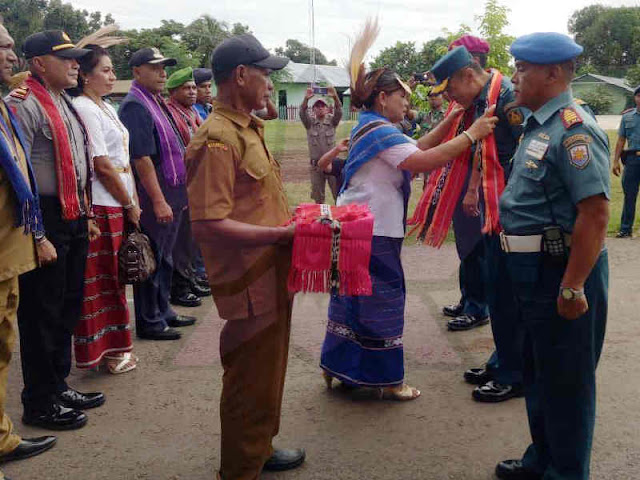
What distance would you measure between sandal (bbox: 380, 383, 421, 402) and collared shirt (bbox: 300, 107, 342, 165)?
162 inches

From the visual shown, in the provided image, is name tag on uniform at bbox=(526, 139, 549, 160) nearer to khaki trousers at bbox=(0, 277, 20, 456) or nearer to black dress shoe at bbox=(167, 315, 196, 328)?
khaki trousers at bbox=(0, 277, 20, 456)

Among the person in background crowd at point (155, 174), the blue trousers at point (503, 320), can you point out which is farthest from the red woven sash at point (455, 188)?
the person in background crowd at point (155, 174)

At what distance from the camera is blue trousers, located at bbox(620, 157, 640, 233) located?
7.88m

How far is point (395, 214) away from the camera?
344 cm

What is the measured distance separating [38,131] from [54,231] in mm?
526

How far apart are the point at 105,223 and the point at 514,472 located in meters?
2.79

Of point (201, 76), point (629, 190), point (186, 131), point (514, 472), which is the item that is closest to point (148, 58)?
point (186, 131)

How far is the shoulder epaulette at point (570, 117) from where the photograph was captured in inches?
90.8

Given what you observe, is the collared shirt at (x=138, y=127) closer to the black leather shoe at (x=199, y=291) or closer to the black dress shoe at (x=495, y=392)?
the black leather shoe at (x=199, y=291)

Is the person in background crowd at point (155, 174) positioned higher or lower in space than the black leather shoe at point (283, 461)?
higher

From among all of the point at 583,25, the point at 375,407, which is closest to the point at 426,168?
the point at 375,407

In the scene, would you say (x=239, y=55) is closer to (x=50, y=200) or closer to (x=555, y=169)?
(x=555, y=169)

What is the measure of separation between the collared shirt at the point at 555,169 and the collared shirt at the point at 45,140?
227 cm

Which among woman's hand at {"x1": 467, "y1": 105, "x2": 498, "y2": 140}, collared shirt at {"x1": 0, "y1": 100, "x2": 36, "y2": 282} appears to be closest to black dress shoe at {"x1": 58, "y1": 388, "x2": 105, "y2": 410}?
collared shirt at {"x1": 0, "y1": 100, "x2": 36, "y2": 282}
